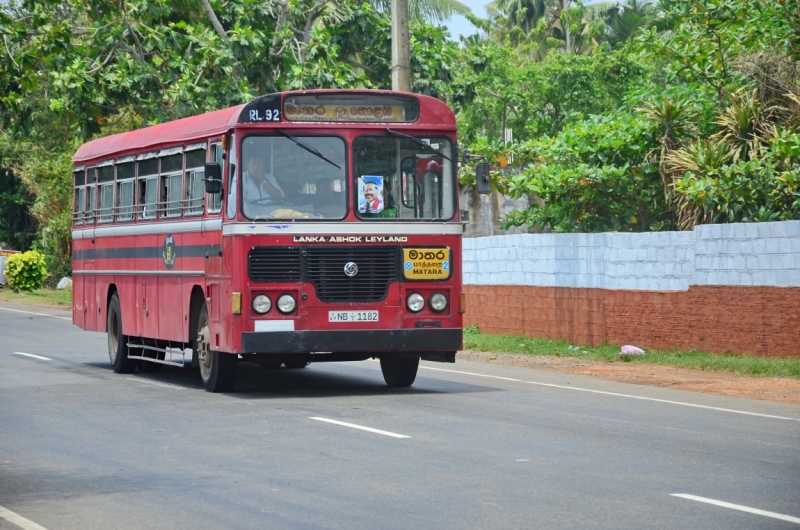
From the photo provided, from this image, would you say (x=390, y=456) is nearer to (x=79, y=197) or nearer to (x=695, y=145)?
(x=79, y=197)

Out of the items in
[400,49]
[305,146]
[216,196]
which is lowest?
[216,196]

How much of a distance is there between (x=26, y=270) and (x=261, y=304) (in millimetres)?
33207

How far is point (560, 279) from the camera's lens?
23109 mm

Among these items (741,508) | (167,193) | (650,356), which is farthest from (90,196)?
(741,508)

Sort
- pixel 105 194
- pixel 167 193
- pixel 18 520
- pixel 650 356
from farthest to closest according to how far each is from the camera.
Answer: pixel 650 356 < pixel 105 194 < pixel 167 193 < pixel 18 520

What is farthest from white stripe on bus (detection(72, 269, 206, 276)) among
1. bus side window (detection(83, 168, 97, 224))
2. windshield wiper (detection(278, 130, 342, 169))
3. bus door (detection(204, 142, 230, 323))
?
windshield wiper (detection(278, 130, 342, 169))

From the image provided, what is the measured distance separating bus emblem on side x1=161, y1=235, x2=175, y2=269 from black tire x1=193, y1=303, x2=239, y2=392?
3.45 feet

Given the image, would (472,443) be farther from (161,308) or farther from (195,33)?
(195,33)

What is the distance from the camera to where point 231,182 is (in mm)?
14977

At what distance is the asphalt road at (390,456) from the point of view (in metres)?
8.14

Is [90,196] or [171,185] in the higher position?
[90,196]

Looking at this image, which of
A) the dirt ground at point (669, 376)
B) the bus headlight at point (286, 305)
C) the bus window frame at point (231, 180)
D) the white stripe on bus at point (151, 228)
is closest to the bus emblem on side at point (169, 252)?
the white stripe on bus at point (151, 228)

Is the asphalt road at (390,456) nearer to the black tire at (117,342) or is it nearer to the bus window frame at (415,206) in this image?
the black tire at (117,342)

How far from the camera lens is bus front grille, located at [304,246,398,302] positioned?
14883 millimetres
